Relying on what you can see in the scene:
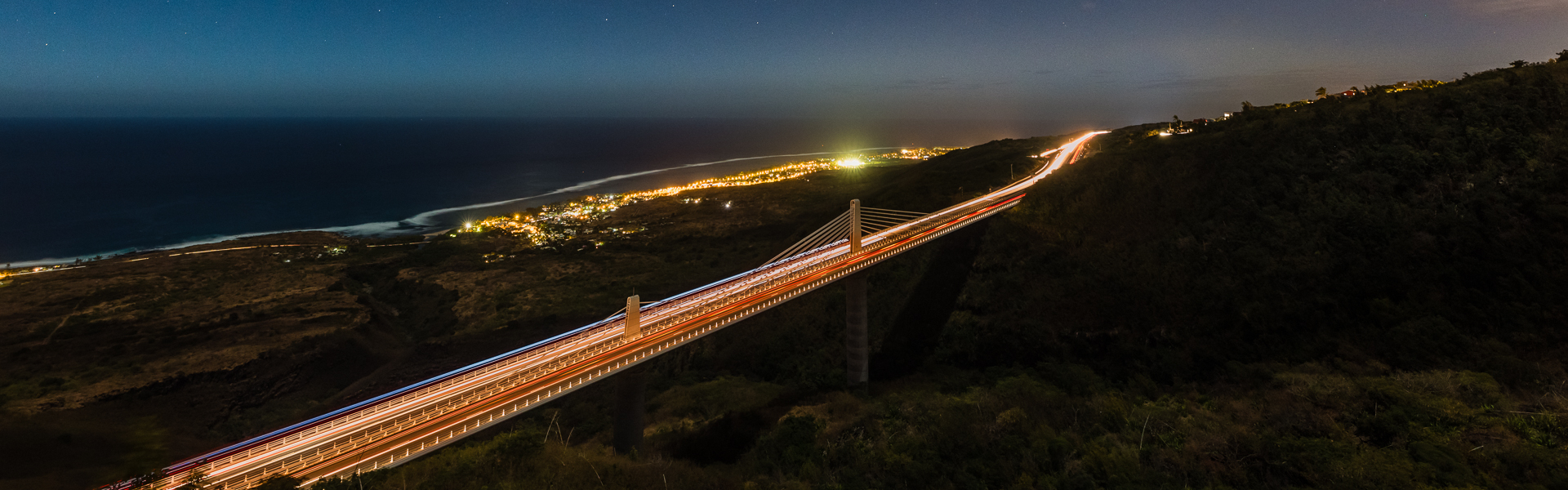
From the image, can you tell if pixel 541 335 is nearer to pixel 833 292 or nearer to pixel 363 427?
pixel 833 292

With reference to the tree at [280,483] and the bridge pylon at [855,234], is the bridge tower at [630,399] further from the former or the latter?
the bridge pylon at [855,234]

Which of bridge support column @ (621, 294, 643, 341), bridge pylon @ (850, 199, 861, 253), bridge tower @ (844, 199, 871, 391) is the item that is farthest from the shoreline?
bridge support column @ (621, 294, 643, 341)

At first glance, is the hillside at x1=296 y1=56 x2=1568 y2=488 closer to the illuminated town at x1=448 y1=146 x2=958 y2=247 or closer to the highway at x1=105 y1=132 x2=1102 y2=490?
the highway at x1=105 y1=132 x2=1102 y2=490

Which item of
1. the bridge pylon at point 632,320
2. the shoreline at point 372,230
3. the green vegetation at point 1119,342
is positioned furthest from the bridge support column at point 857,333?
the shoreline at point 372,230

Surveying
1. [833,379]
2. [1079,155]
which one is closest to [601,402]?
[833,379]

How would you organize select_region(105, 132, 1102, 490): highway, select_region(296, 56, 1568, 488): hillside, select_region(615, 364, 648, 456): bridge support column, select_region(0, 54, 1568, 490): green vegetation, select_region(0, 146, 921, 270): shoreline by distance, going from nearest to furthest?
1. select_region(105, 132, 1102, 490): highway
2. select_region(296, 56, 1568, 488): hillside
3. select_region(0, 54, 1568, 490): green vegetation
4. select_region(615, 364, 648, 456): bridge support column
5. select_region(0, 146, 921, 270): shoreline

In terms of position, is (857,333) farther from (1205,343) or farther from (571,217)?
(571,217)
